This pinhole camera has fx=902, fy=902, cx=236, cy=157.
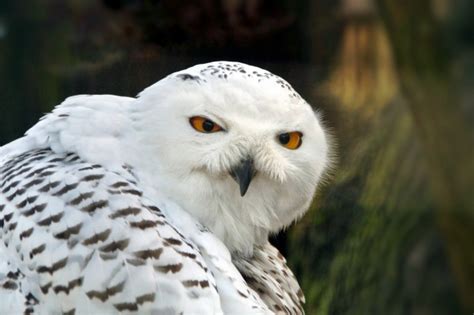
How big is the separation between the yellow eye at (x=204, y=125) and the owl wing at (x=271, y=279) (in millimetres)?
211

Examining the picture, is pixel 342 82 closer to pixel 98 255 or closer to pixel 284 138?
pixel 284 138

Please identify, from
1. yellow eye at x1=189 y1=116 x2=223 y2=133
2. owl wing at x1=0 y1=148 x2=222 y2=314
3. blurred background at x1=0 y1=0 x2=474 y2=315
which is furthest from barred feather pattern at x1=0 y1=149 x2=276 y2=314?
blurred background at x1=0 y1=0 x2=474 y2=315

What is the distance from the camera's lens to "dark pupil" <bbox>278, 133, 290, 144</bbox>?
1163mm

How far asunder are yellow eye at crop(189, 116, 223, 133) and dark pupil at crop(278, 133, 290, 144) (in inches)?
3.2

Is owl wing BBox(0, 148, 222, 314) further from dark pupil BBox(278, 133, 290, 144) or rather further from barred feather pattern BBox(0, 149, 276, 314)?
dark pupil BBox(278, 133, 290, 144)

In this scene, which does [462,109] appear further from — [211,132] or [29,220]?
[29,220]

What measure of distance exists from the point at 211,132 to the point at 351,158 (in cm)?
49

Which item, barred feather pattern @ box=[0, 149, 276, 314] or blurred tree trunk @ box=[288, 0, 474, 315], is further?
blurred tree trunk @ box=[288, 0, 474, 315]

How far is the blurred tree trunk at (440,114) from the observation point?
7.02 ft

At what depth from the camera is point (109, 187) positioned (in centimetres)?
110

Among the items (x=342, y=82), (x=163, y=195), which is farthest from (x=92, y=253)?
(x=342, y=82)

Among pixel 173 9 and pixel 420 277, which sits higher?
pixel 173 9

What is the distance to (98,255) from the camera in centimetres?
104

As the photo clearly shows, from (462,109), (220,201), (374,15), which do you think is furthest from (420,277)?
(220,201)
